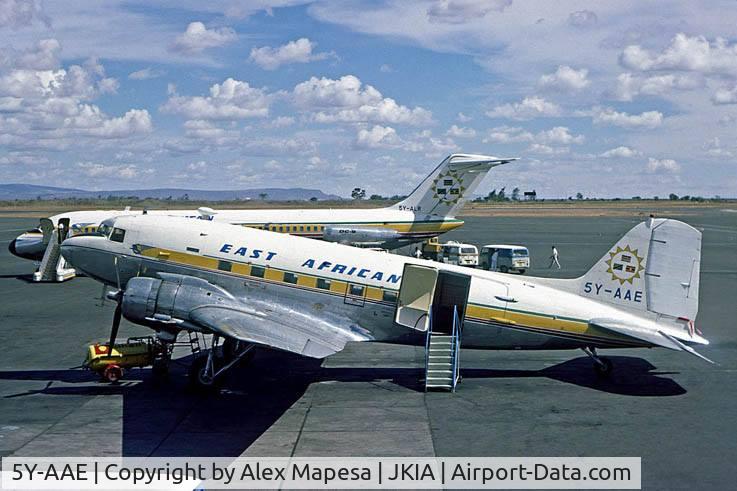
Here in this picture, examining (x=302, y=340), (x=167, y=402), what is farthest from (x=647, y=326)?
(x=167, y=402)

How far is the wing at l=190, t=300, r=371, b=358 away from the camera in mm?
17234

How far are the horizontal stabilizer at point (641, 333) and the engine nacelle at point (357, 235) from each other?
29472mm

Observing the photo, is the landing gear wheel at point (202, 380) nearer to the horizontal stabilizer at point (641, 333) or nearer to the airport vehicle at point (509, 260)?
the horizontal stabilizer at point (641, 333)

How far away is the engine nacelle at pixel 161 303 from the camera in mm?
18703

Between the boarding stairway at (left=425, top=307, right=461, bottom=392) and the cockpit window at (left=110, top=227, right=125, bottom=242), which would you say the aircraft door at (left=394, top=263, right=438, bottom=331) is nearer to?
the boarding stairway at (left=425, top=307, right=461, bottom=392)

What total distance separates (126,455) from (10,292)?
95.1ft

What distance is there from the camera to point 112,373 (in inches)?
799

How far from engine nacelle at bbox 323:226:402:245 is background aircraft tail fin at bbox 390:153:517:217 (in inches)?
132

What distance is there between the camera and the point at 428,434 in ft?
52.9

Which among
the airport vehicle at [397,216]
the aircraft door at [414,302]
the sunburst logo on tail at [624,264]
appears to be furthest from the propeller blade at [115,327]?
the airport vehicle at [397,216]

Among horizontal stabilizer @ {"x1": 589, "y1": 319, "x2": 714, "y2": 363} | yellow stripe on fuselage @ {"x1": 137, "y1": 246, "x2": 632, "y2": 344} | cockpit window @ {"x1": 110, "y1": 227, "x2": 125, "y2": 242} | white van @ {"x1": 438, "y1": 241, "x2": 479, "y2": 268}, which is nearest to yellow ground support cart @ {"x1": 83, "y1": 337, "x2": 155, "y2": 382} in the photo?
yellow stripe on fuselage @ {"x1": 137, "y1": 246, "x2": 632, "y2": 344}

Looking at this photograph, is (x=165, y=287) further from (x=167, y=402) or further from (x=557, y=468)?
(x=557, y=468)

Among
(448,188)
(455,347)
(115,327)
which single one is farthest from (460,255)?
(115,327)

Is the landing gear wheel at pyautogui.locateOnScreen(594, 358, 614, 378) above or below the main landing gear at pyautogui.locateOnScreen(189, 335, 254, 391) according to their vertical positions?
above
